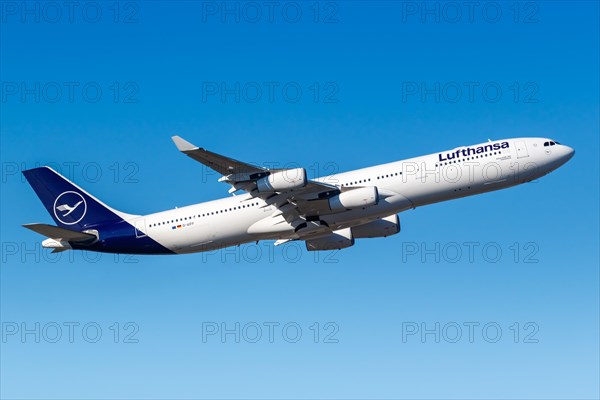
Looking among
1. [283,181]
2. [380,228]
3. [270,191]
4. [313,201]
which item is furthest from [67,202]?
[380,228]

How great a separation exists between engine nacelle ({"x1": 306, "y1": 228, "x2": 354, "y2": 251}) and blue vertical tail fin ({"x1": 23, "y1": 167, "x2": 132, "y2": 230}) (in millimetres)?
14525

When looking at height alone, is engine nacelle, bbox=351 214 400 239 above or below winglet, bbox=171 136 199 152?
below

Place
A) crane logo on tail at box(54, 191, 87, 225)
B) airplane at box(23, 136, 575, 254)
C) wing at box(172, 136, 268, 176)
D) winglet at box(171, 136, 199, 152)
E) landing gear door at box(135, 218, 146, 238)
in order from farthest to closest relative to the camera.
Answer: crane logo on tail at box(54, 191, 87, 225) < landing gear door at box(135, 218, 146, 238) < airplane at box(23, 136, 575, 254) < wing at box(172, 136, 268, 176) < winglet at box(171, 136, 199, 152)

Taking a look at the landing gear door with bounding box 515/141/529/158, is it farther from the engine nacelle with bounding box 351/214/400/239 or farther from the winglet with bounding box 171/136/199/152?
the winglet with bounding box 171/136/199/152

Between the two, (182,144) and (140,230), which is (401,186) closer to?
(182,144)

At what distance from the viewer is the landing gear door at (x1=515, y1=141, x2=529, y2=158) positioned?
62.0 m

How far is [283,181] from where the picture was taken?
5891 centimetres

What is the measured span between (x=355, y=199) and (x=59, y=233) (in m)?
21.5

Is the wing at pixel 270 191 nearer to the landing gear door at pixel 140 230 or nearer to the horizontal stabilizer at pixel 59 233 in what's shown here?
the landing gear door at pixel 140 230

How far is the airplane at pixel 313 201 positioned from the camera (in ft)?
197

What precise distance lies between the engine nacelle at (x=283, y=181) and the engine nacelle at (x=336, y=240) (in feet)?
31.8

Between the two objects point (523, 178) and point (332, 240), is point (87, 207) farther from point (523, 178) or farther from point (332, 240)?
point (523, 178)

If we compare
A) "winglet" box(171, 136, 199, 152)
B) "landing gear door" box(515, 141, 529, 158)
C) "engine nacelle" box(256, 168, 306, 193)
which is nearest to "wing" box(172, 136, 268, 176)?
"winglet" box(171, 136, 199, 152)

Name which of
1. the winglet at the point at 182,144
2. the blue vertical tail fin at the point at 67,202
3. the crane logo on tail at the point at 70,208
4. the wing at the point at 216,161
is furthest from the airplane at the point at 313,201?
the crane logo on tail at the point at 70,208
